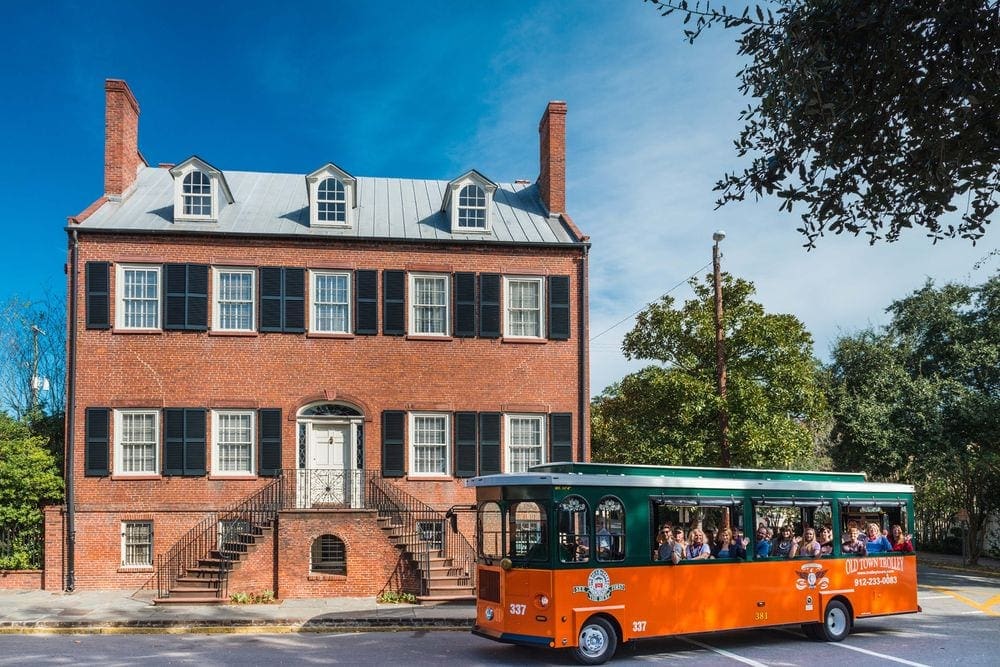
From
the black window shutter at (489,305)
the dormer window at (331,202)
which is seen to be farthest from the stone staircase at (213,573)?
the dormer window at (331,202)

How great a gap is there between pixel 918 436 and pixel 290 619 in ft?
62.1

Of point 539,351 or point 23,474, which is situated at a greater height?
point 539,351

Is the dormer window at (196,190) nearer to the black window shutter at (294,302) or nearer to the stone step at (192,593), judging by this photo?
the black window shutter at (294,302)

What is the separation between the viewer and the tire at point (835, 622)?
15.5 meters

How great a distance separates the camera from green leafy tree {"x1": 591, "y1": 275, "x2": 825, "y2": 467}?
2294 centimetres

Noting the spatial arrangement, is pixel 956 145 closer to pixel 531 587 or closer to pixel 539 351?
pixel 531 587

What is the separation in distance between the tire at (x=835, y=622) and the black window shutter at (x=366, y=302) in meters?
12.6

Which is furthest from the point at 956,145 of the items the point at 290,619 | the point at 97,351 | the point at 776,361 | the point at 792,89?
the point at 97,351

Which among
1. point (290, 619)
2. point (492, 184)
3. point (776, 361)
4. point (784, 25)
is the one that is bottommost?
point (290, 619)

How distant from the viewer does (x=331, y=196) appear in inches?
945

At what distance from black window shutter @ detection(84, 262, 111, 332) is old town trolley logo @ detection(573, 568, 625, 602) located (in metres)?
14.8

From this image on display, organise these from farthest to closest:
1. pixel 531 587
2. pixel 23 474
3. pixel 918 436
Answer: pixel 918 436 < pixel 23 474 < pixel 531 587

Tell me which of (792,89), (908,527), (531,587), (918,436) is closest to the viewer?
(792,89)

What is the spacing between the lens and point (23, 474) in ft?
71.4
